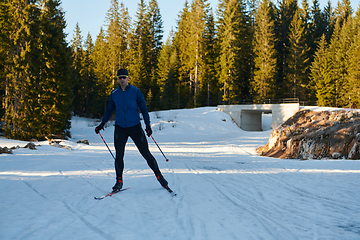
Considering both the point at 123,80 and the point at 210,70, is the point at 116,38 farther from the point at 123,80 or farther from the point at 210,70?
the point at 123,80

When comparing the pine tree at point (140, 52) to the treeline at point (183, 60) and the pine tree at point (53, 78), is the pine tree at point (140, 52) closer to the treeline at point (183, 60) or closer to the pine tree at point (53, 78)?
the treeline at point (183, 60)

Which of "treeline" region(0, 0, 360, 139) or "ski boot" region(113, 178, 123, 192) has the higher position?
"treeline" region(0, 0, 360, 139)

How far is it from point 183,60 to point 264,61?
15596 millimetres

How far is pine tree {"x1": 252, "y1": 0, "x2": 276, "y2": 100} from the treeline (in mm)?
159

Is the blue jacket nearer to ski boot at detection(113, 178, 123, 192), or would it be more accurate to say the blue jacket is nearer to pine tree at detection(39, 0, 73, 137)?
ski boot at detection(113, 178, 123, 192)

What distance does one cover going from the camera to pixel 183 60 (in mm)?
50625

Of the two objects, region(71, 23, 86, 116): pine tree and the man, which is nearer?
the man

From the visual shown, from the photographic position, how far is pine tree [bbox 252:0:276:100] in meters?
41.4

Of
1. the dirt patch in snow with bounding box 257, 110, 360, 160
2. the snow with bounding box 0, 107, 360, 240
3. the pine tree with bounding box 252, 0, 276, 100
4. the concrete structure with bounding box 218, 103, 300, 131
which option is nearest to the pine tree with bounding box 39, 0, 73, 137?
the snow with bounding box 0, 107, 360, 240

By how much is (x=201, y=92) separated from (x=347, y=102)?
21949 mm

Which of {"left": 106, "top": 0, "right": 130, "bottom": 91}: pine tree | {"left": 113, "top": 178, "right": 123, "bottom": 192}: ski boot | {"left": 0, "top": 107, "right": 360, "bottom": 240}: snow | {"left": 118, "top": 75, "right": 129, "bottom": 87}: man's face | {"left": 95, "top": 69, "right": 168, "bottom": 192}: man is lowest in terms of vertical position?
{"left": 0, "top": 107, "right": 360, "bottom": 240}: snow

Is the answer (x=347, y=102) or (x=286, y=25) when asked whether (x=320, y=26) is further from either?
(x=347, y=102)

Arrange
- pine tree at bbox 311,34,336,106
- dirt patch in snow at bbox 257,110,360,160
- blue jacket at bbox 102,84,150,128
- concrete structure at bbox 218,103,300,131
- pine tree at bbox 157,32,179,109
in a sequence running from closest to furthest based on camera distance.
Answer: blue jacket at bbox 102,84,150,128 < dirt patch in snow at bbox 257,110,360,160 < concrete structure at bbox 218,103,300,131 < pine tree at bbox 311,34,336,106 < pine tree at bbox 157,32,179,109

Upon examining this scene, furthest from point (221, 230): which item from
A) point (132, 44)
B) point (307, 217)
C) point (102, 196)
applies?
point (132, 44)
